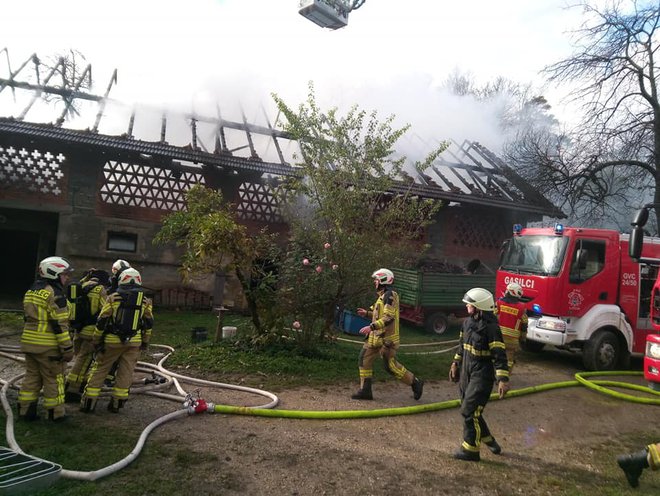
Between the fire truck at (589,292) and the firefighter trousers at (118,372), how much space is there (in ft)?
22.1

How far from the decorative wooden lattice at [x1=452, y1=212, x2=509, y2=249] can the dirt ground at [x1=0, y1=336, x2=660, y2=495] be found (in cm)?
860

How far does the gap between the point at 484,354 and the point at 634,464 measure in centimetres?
148

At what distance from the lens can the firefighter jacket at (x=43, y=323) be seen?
423cm

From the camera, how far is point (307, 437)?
14.5 feet

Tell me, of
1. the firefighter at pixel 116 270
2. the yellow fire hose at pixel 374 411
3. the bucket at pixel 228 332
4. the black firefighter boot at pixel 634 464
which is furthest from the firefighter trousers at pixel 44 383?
the black firefighter boot at pixel 634 464

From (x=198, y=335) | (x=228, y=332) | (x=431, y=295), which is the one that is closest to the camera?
(x=228, y=332)

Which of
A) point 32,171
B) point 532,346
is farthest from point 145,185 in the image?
point 532,346

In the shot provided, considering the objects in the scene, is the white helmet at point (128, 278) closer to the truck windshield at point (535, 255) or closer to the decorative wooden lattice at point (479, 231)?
the truck windshield at point (535, 255)

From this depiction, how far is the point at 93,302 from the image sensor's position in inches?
205

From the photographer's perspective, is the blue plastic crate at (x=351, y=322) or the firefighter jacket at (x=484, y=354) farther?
the blue plastic crate at (x=351, y=322)

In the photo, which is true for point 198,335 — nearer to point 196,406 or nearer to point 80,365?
point 80,365

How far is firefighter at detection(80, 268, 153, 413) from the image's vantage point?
4.68 meters

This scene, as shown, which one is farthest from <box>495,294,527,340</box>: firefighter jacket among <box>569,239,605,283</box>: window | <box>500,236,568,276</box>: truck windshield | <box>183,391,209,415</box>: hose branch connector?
<box>183,391,209,415</box>: hose branch connector

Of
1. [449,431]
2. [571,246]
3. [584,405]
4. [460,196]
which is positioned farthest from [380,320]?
[460,196]
